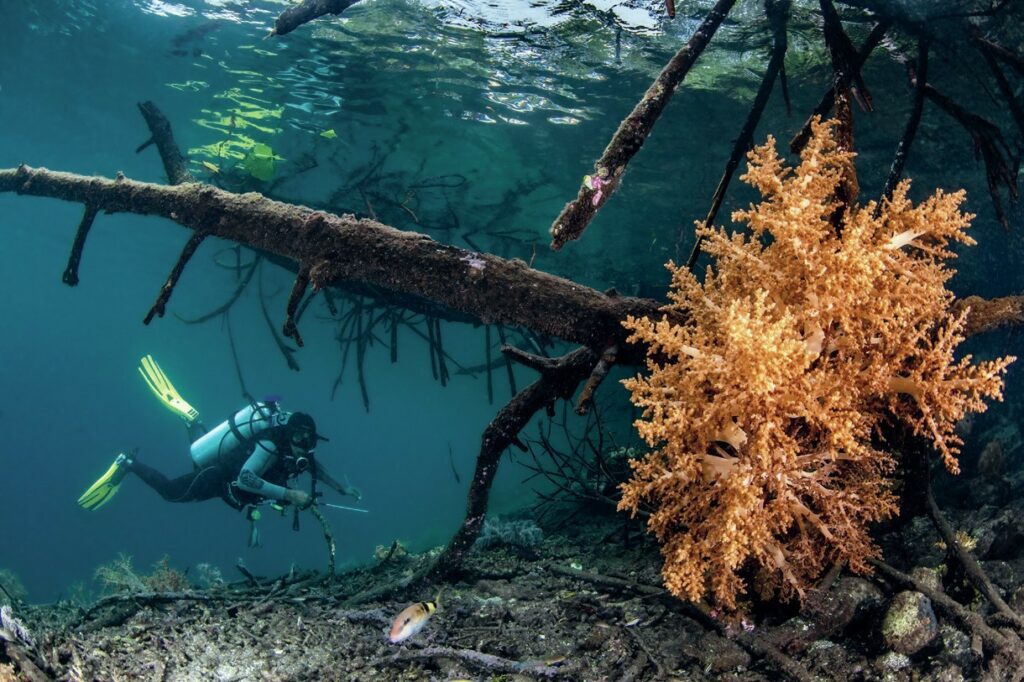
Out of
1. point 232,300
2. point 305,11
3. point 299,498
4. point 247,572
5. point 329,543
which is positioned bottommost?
point 299,498

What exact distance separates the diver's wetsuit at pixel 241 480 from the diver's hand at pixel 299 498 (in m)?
0.18

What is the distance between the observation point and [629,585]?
14.5ft

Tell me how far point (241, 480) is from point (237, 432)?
2.63 metres

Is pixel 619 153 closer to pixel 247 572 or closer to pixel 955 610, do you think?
pixel 955 610

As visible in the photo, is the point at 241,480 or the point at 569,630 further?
the point at 241,480

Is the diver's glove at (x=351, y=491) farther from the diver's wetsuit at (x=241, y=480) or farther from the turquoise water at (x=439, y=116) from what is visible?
the turquoise water at (x=439, y=116)

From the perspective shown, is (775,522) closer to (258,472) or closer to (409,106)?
(258,472)

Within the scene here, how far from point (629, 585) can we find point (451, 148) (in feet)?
47.5

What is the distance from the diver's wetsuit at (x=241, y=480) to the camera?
28.1 ft

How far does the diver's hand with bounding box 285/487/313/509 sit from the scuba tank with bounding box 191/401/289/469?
2449 millimetres

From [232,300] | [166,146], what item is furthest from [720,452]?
[232,300]

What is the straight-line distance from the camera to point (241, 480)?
8.61 m

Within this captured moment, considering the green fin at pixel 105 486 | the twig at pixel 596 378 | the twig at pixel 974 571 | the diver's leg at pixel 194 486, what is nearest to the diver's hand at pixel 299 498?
the diver's leg at pixel 194 486

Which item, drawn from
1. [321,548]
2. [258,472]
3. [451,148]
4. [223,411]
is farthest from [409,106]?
[223,411]
